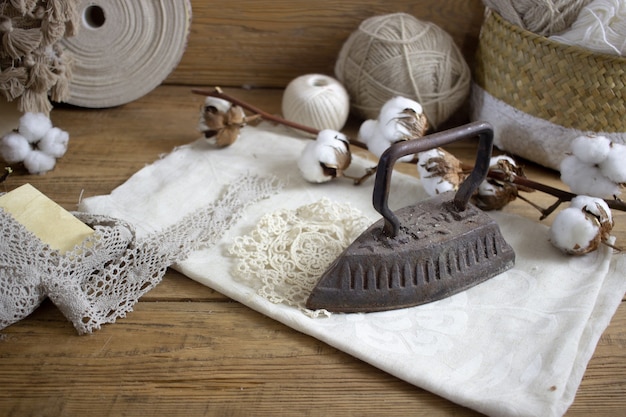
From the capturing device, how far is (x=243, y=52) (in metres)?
1.32

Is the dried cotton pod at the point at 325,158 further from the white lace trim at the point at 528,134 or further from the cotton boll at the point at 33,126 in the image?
the cotton boll at the point at 33,126

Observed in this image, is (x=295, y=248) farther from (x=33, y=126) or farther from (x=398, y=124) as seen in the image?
(x=33, y=126)

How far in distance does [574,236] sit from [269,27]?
743 millimetres

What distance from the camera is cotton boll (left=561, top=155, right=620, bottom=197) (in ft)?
2.97

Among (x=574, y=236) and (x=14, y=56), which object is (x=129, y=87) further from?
(x=574, y=236)

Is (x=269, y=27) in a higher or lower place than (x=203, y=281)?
higher

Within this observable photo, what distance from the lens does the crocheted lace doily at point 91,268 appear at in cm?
75

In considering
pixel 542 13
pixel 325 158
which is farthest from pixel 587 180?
pixel 325 158

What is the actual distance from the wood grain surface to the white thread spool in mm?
168

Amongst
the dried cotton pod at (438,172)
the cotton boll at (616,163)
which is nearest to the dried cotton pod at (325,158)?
the dried cotton pod at (438,172)

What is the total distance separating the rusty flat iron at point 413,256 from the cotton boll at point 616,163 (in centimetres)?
20

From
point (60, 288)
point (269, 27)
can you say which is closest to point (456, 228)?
point (60, 288)

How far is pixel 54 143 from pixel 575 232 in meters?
0.82

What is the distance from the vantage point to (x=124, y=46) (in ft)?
3.84
